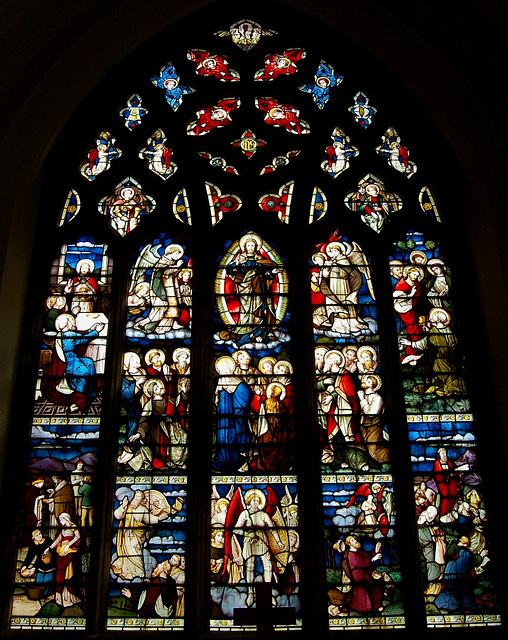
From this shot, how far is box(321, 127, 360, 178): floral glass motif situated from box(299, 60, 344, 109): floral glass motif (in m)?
0.40

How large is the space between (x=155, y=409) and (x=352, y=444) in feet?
5.64

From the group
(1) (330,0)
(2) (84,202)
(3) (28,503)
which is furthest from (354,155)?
(3) (28,503)

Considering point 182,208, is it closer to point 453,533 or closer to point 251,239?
point 251,239

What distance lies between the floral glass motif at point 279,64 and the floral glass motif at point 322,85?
247 millimetres

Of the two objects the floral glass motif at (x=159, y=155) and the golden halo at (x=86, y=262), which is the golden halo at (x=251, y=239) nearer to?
the floral glass motif at (x=159, y=155)

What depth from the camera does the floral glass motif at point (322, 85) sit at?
29.1 feet

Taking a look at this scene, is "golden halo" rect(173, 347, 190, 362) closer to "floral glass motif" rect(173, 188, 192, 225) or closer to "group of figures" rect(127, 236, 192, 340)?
"group of figures" rect(127, 236, 192, 340)

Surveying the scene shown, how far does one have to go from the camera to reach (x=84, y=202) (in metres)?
8.30

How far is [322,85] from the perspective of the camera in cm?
895

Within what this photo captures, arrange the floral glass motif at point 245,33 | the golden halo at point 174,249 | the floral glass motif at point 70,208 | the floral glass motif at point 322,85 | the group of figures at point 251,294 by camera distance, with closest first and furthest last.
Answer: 1. the group of figures at point 251,294
2. the golden halo at point 174,249
3. the floral glass motif at point 70,208
4. the floral glass motif at point 322,85
5. the floral glass motif at point 245,33

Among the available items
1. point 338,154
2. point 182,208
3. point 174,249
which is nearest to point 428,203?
point 338,154

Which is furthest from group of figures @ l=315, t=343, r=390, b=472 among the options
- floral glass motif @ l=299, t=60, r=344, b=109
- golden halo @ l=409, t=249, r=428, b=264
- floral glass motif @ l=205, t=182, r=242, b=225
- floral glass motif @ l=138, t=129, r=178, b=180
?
floral glass motif @ l=299, t=60, r=344, b=109

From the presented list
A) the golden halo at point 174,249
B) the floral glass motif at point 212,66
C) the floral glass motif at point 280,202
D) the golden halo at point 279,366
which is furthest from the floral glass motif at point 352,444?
the floral glass motif at point 212,66

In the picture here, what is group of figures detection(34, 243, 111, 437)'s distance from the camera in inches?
287
